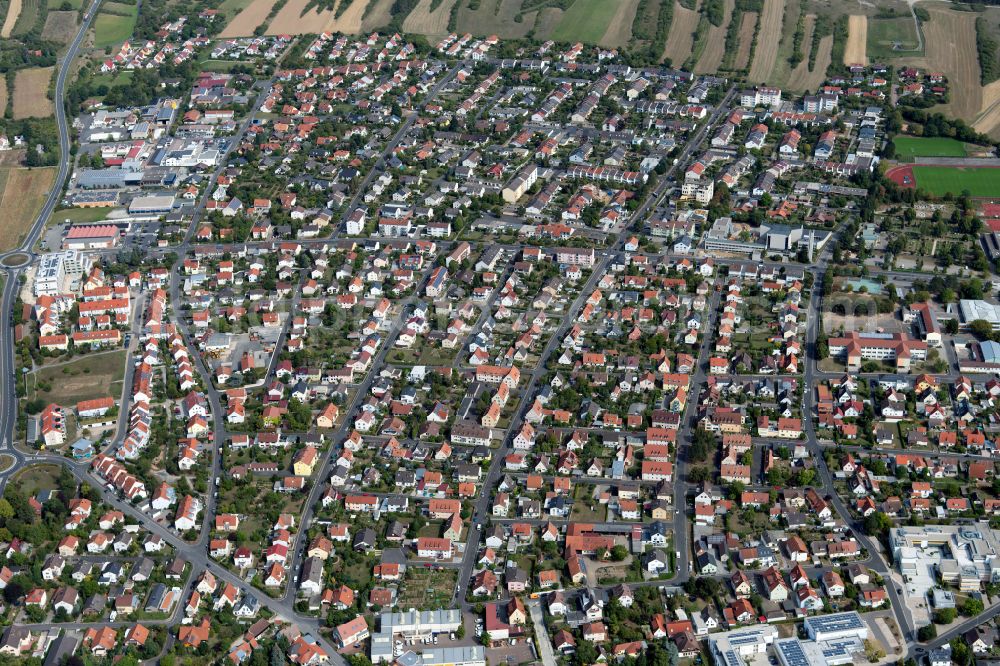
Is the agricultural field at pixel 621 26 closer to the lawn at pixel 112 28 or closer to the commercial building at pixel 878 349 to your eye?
the lawn at pixel 112 28

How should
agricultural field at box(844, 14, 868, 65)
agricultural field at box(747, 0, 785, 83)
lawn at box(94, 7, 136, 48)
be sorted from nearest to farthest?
agricultural field at box(747, 0, 785, 83) < agricultural field at box(844, 14, 868, 65) < lawn at box(94, 7, 136, 48)

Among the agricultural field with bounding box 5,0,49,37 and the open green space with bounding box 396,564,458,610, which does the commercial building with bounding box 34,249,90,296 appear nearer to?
the open green space with bounding box 396,564,458,610

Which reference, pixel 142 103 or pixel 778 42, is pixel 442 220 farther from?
pixel 778 42

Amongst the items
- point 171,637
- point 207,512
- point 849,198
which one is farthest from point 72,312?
point 849,198

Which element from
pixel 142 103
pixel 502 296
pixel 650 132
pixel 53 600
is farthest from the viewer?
pixel 142 103

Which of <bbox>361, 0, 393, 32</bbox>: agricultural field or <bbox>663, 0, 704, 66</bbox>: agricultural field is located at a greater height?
<bbox>663, 0, 704, 66</bbox>: agricultural field

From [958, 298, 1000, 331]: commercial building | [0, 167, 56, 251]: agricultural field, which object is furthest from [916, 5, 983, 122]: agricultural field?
[0, 167, 56, 251]: agricultural field
